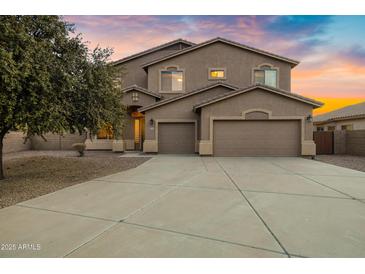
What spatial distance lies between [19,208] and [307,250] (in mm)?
5372

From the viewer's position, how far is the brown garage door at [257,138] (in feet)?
38.4

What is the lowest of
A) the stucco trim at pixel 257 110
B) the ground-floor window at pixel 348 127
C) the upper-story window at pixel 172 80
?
the ground-floor window at pixel 348 127

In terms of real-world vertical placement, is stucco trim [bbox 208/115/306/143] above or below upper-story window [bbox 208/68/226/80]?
below

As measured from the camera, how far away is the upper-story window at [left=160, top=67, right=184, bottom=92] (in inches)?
618

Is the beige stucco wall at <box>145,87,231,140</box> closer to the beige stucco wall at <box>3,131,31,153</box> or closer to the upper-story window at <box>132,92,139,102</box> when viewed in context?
the upper-story window at <box>132,92,139,102</box>

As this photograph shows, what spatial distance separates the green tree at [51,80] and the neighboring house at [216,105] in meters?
5.80

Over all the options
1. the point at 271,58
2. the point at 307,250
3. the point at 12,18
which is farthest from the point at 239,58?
the point at 307,250

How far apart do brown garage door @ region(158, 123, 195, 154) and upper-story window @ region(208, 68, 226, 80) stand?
5049 millimetres

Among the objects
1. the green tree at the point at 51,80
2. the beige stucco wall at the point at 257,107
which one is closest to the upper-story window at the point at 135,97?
the beige stucco wall at the point at 257,107

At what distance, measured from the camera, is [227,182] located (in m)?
5.86

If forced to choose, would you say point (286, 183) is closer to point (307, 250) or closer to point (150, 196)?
point (307, 250)

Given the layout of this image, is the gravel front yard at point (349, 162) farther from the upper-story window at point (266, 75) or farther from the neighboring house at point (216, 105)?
the upper-story window at point (266, 75)

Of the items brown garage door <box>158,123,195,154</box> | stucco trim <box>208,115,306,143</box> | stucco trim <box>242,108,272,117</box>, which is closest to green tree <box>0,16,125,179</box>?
brown garage door <box>158,123,195,154</box>

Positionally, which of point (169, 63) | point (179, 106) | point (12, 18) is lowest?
point (179, 106)
